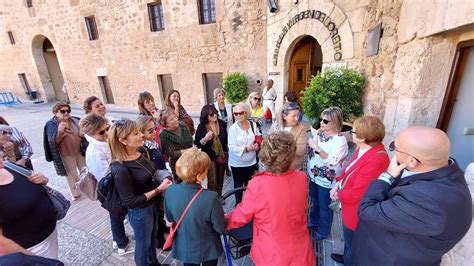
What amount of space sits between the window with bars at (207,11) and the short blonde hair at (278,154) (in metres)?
8.36

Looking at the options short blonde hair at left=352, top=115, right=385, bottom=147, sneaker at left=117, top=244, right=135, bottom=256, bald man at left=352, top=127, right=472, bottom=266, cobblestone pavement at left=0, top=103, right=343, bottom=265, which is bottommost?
cobblestone pavement at left=0, top=103, right=343, bottom=265

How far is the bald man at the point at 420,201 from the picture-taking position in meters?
1.05

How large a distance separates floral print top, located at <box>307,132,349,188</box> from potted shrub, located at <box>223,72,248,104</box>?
5.96 m

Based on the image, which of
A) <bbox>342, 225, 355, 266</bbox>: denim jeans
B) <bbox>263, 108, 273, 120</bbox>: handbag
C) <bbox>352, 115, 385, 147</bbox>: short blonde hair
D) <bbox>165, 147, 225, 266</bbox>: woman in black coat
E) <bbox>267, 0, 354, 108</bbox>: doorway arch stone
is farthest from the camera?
<bbox>263, 108, 273, 120</bbox>: handbag

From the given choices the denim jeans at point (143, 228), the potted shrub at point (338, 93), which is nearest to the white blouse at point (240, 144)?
the denim jeans at point (143, 228)

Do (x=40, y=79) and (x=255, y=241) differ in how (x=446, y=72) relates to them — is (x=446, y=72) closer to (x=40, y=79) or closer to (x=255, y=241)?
(x=255, y=241)

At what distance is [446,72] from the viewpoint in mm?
2559

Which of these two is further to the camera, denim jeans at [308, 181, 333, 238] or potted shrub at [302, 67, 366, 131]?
potted shrub at [302, 67, 366, 131]

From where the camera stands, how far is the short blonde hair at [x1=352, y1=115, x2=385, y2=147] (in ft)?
5.37

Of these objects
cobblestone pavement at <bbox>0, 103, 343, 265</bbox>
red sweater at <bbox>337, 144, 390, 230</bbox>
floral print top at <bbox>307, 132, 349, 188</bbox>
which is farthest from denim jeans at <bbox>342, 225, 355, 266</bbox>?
floral print top at <bbox>307, 132, 349, 188</bbox>

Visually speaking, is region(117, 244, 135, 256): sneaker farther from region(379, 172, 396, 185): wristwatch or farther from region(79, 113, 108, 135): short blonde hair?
region(379, 172, 396, 185): wristwatch

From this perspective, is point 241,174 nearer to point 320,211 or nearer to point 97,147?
point 320,211

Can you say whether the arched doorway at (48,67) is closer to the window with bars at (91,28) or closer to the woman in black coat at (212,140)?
the window with bars at (91,28)

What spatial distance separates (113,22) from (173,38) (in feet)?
11.9
